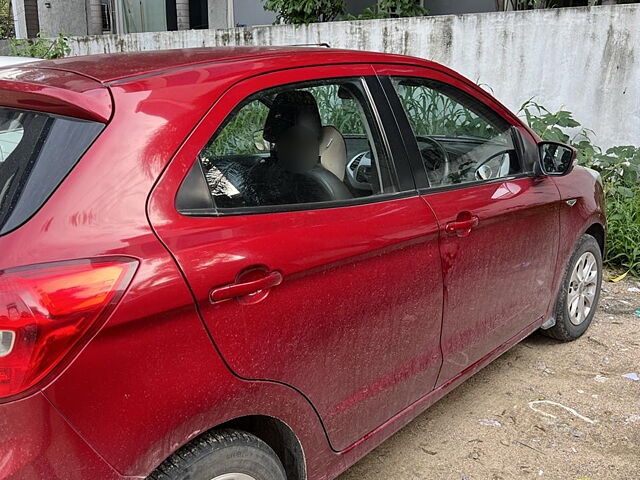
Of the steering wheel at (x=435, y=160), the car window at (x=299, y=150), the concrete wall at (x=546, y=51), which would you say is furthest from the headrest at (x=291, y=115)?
the concrete wall at (x=546, y=51)

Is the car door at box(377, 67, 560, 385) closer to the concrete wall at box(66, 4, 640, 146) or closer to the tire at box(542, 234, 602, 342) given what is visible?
the tire at box(542, 234, 602, 342)

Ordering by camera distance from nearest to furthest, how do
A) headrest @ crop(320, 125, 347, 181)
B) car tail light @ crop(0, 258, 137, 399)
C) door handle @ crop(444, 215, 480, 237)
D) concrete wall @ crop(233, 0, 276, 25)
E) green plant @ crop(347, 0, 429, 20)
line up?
car tail light @ crop(0, 258, 137, 399), headrest @ crop(320, 125, 347, 181), door handle @ crop(444, 215, 480, 237), green plant @ crop(347, 0, 429, 20), concrete wall @ crop(233, 0, 276, 25)

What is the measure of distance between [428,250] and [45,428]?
145cm

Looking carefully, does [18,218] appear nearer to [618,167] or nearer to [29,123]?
[29,123]

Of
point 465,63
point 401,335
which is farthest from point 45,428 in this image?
point 465,63

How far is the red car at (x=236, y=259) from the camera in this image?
4.83 feet

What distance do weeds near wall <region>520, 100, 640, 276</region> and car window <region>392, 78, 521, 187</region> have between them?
8.08 feet

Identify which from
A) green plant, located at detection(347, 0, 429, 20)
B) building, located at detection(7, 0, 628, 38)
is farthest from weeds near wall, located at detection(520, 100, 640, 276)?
building, located at detection(7, 0, 628, 38)

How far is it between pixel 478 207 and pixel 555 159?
1003 mm

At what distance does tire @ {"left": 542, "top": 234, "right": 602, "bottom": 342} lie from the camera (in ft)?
11.8

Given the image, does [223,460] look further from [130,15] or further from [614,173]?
[130,15]

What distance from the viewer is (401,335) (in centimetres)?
234

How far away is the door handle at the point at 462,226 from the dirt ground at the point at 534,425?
100 cm

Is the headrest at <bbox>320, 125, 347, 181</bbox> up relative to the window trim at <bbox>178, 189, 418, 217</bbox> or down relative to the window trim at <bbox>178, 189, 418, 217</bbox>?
up
